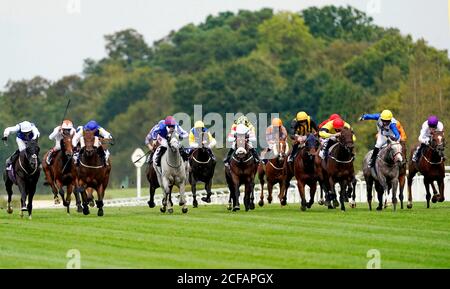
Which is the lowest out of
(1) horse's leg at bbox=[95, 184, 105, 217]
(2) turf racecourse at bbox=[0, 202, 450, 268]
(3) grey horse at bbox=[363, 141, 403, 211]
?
(2) turf racecourse at bbox=[0, 202, 450, 268]

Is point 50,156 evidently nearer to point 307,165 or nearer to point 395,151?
point 307,165

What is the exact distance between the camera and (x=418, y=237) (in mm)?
27844

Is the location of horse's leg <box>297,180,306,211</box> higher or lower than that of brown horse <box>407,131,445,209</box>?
lower

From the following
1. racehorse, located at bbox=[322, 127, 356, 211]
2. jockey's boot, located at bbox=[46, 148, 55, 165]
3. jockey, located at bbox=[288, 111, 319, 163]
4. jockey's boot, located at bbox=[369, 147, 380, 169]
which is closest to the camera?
racehorse, located at bbox=[322, 127, 356, 211]

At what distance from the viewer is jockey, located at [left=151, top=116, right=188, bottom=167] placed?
34.6 m

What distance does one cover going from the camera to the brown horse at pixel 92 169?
34.5 m

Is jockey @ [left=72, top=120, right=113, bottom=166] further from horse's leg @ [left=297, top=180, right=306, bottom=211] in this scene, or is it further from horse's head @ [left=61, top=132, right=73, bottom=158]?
horse's leg @ [left=297, top=180, right=306, bottom=211]

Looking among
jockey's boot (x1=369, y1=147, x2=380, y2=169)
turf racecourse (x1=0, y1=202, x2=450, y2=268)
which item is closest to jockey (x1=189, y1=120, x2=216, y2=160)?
turf racecourse (x1=0, y1=202, x2=450, y2=268)

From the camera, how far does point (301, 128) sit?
37188mm

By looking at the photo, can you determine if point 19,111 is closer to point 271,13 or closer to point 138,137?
point 138,137

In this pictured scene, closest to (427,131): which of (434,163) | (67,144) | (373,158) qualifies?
(434,163)

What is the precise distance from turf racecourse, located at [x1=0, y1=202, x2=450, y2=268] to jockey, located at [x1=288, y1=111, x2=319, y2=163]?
2438 mm

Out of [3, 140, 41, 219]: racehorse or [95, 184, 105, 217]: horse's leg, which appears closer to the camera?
[3, 140, 41, 219]: racehorse

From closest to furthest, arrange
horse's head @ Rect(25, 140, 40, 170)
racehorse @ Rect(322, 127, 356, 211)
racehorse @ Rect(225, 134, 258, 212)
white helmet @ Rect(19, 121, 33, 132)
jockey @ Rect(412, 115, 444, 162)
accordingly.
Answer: horse's head @ Rect(25, 140, 40, 170)
white helmet @ Rect(19, 121, 33, 132)
racehorse @ Rect(322, 127, 356, 211)
jockey @ Rect(412, 115, 444, 162)
racehorse @ Rect(225, 134, 258, 212)
